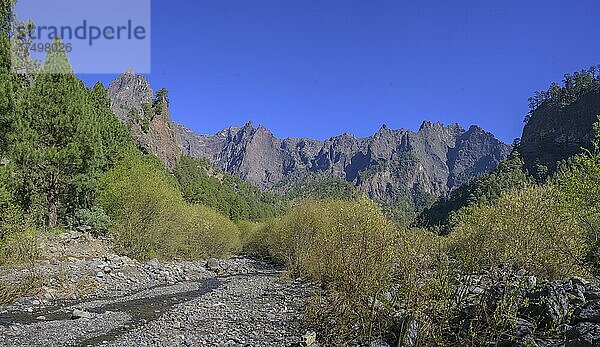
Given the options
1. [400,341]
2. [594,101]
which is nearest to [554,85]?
[594,101]

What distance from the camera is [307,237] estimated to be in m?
34.8

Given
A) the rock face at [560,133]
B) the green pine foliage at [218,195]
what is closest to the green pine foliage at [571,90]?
the rock face at [560,133]

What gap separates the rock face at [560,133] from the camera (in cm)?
11762

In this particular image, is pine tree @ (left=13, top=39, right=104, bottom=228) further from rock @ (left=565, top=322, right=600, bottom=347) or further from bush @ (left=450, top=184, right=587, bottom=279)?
rock @ (left=565, top=322, right=600, bottom=347)

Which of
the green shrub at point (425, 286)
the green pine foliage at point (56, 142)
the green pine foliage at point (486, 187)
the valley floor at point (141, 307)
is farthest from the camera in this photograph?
the green pine foliage at point (486, 187)

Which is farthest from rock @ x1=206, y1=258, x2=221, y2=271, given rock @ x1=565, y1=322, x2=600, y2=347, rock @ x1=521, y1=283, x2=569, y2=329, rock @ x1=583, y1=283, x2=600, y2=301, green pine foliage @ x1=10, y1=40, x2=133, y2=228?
rock @ x1=565, y1=322, x2=600, y2=347

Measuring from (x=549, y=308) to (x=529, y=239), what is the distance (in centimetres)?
171

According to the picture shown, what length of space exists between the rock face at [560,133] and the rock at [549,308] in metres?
115

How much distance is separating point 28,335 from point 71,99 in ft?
71.7

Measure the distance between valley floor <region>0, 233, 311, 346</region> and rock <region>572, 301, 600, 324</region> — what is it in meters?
8.45

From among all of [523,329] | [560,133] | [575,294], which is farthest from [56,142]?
[560,133]

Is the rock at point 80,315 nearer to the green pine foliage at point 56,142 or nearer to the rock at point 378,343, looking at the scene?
the rock at point 378,343

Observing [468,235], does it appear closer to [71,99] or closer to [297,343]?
[297,343]

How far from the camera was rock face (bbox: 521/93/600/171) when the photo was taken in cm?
11762
